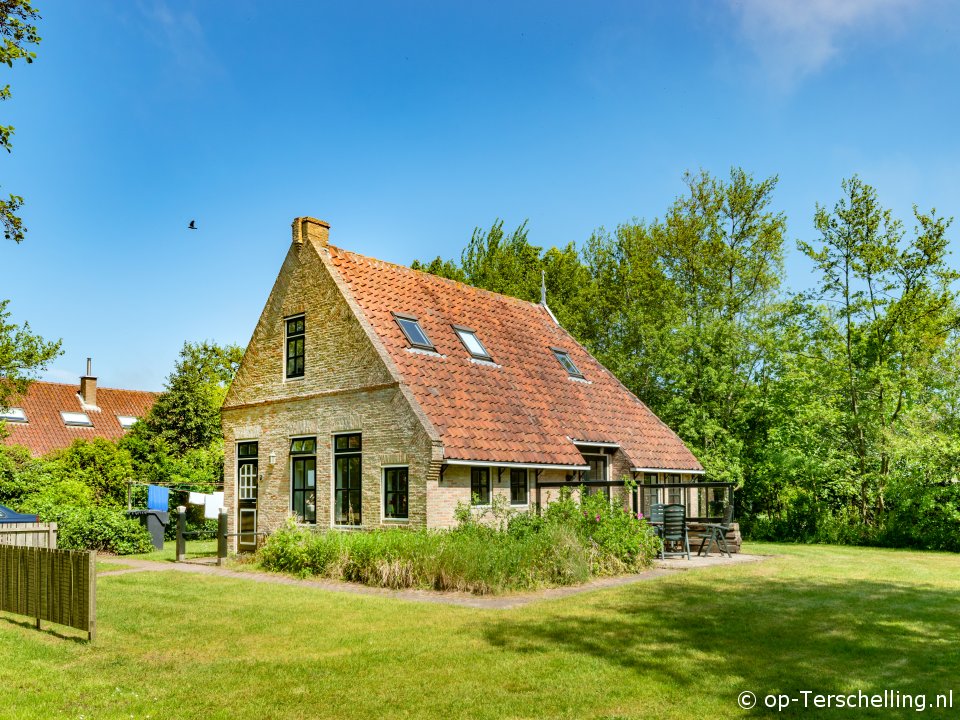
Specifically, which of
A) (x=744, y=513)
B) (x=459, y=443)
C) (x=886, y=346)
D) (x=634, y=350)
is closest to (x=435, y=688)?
(x=459, y=443)

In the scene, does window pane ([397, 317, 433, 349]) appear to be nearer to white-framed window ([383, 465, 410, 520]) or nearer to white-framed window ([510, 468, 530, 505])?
white-framed window ([383, 465, 410, 520])

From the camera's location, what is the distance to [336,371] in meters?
19.6

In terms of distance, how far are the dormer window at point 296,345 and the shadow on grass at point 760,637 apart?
34.8ft

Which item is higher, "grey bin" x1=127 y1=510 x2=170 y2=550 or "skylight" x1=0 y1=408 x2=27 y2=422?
"skylight" x1=0 y1=408 x2=27 y2=422

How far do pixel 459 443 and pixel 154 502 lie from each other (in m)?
13.1

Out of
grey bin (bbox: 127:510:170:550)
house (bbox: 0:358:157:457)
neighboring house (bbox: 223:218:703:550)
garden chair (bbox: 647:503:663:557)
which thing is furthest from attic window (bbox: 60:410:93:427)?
garden chair (bbox: 647:503:663:557)

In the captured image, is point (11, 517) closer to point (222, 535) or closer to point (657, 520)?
point (222, 535)

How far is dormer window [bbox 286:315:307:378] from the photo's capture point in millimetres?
20797

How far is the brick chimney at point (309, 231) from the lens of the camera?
2100cm

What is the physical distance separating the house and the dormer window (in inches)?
845

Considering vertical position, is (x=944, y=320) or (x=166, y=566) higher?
(x=944, y=320)

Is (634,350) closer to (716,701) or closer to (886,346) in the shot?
(886,346)

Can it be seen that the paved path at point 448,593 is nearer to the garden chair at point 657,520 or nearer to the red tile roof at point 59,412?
the garden chair at point 657,520

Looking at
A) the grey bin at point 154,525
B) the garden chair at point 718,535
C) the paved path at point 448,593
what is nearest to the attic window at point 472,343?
the paved path at point 448,593
